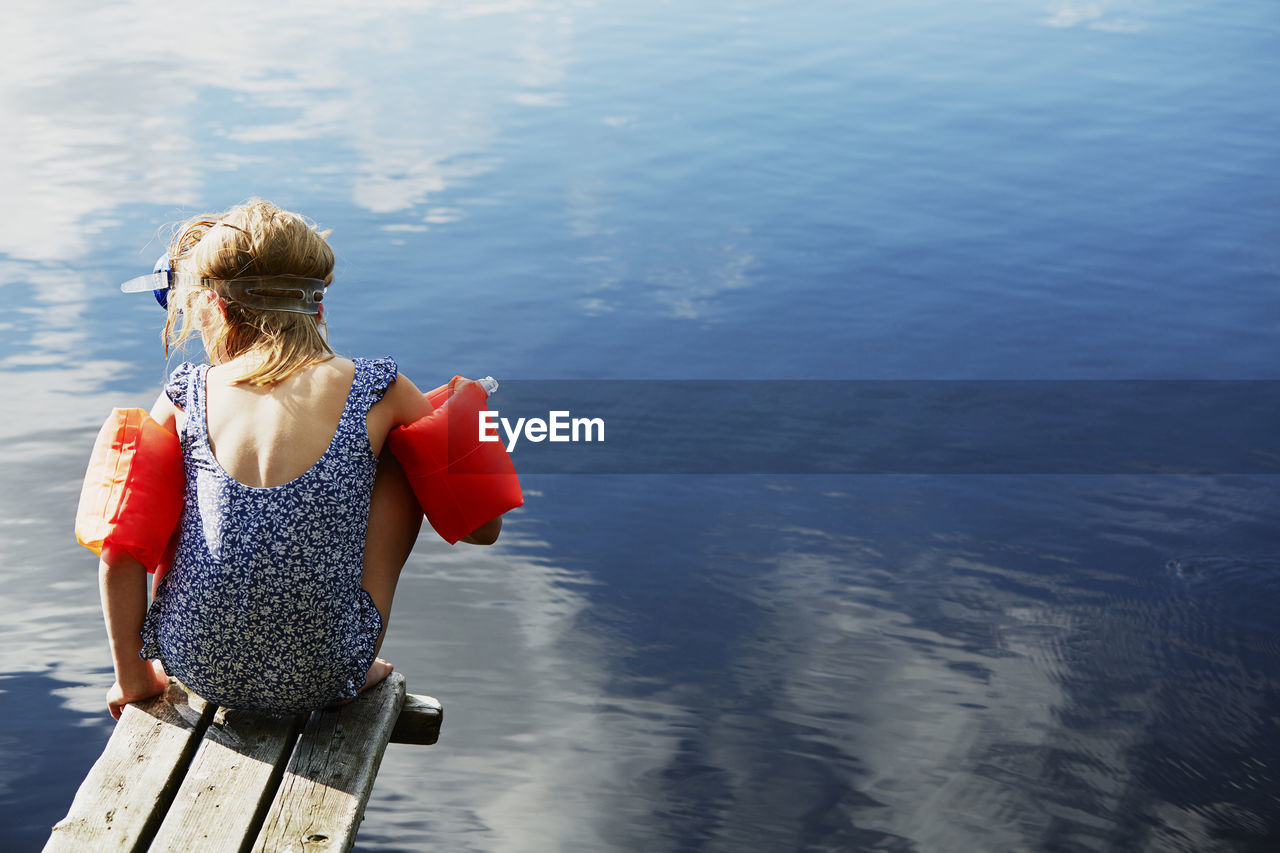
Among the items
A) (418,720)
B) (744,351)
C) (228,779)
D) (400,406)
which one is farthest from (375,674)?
(744,351)

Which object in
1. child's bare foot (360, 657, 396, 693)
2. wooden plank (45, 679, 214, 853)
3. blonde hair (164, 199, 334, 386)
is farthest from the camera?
child's bare foot (360, 657, 396, 693)

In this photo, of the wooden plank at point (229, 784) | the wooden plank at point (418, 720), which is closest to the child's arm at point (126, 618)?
the wooden plank at point (229, 784)

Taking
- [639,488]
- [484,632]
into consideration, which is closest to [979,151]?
[639,488]

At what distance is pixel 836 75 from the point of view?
24.9 feet

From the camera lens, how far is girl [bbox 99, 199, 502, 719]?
1.81 metres

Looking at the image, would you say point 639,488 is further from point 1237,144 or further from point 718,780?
point 1237,144

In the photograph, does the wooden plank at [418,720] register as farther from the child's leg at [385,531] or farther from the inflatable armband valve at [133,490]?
the inflatable armband valve at [133,490]

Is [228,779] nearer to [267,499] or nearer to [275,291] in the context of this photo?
[267,499]

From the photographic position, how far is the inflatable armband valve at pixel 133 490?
179 cm

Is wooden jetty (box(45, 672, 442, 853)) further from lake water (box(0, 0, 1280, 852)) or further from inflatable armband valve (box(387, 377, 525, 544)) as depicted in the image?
lake water (box(0, 0, 1280, 852))

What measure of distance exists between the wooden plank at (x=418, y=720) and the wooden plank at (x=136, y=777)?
0.31m

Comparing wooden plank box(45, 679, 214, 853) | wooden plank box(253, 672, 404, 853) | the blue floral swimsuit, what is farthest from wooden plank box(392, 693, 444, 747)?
wooden plank box(45, 679, 214, 853)

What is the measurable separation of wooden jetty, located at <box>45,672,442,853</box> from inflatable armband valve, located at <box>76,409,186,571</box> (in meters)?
0.26

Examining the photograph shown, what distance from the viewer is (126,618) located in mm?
1875
